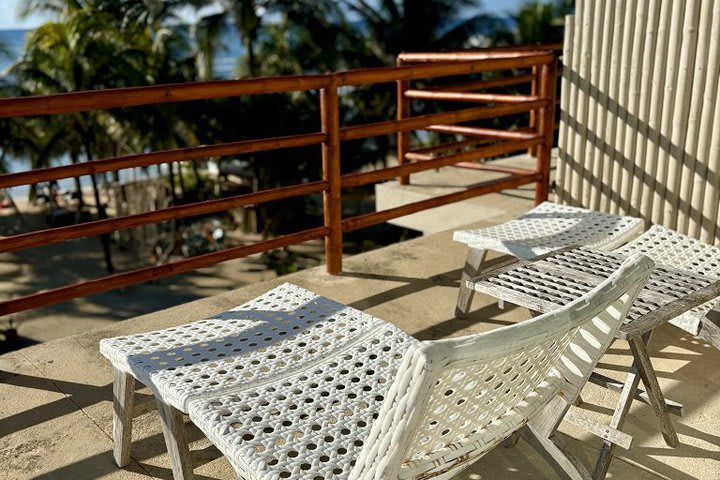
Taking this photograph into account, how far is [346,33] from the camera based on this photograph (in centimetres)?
2480

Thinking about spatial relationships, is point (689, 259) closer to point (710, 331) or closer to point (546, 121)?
point (710, 331)

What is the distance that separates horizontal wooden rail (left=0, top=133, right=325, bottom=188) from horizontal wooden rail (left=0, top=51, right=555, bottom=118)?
21 centimetres

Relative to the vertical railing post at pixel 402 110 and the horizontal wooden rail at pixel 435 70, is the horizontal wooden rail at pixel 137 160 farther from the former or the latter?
the vertical railing post at pixel 402 110

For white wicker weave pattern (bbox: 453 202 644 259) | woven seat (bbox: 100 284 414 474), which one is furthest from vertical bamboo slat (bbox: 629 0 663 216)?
woven seat (bbox: 100 284 414 474)

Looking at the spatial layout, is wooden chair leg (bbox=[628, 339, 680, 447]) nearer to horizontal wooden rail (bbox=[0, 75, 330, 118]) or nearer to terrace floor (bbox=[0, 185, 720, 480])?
terrace floor (bbox=[0, 185, 720, 480])

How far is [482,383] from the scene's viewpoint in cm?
143

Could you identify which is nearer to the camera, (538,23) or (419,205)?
(419,205)

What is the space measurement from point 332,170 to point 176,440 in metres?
1.94

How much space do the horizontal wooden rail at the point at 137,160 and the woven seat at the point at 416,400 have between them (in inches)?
49.6

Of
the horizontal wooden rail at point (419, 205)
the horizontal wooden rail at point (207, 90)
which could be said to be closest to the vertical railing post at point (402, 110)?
the horizontal wooden rail at point (419, 205)

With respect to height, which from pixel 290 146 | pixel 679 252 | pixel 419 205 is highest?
pixel 290 146

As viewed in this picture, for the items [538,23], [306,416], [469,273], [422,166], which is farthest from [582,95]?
[538,23]

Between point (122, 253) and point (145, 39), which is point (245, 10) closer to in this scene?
point (145, 39)

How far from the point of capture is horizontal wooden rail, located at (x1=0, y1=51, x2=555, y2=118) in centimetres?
260
